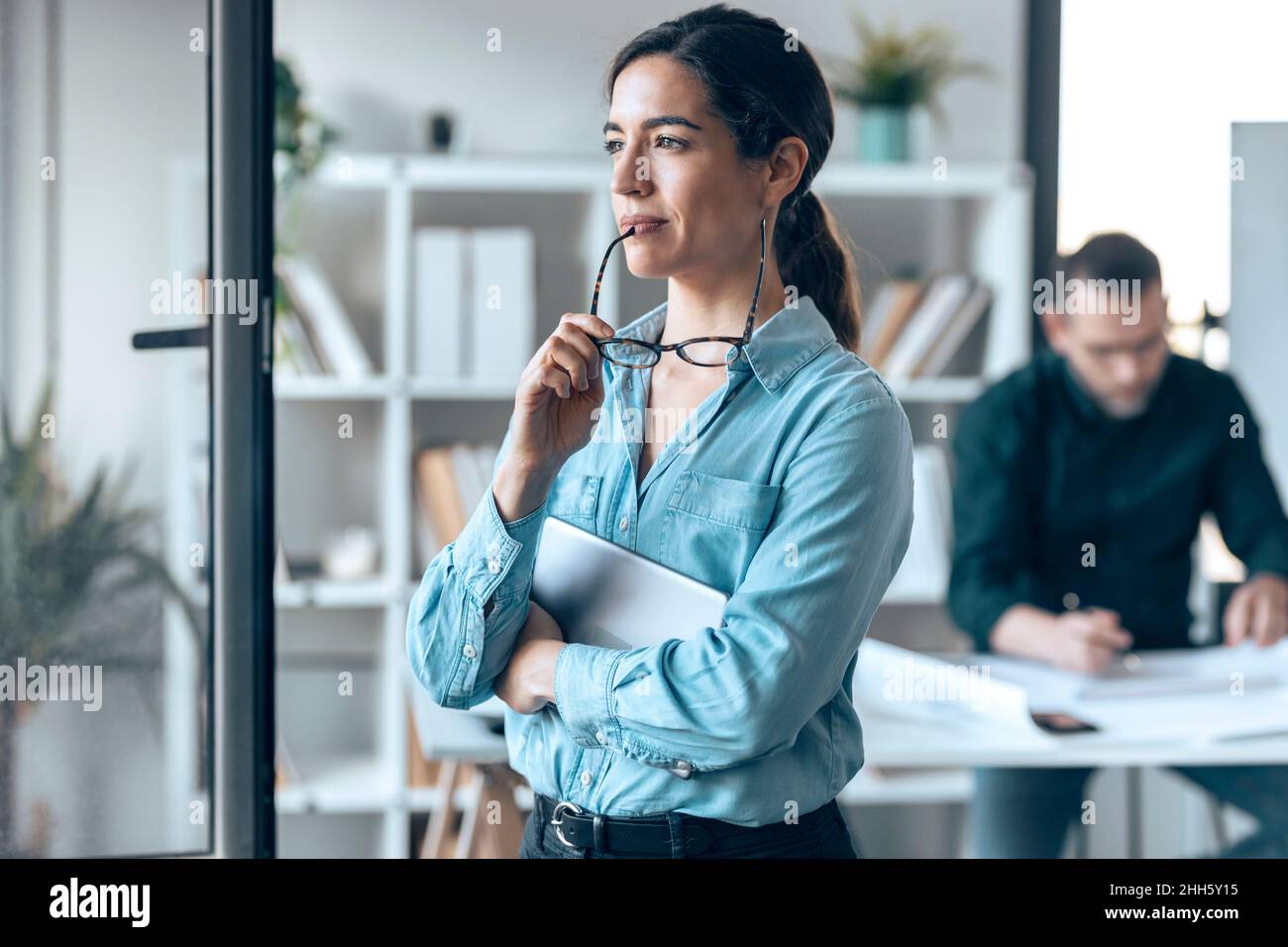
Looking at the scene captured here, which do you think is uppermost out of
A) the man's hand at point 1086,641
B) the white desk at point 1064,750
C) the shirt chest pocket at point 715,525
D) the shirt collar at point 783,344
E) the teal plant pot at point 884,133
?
the teal plant pot at point 884,133

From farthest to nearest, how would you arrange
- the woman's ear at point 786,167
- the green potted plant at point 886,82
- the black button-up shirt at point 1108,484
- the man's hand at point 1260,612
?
the green potted plant at point 886,82
the black button-up shirt at point 1108,484
the man's hand at point 1260,612
the woman's ear at point 786,167

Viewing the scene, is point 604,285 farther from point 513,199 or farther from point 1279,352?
point 1279,352

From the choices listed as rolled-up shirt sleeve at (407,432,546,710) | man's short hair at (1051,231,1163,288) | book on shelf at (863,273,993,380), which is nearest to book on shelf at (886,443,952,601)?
book on shelf at (863,273,993,380)

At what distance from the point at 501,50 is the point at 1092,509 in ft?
4.64

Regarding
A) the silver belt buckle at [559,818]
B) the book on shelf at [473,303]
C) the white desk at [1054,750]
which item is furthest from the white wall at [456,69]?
the silver belt buckle at [559,818]

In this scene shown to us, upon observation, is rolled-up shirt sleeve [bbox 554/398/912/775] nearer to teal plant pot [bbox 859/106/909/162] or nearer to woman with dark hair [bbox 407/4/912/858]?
woman with dark hair [bbox 407/4/912/858]

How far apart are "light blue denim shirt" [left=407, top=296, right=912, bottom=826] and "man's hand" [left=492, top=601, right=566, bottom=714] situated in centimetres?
1

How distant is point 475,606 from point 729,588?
210mm

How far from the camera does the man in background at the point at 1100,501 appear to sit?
1.89 meters

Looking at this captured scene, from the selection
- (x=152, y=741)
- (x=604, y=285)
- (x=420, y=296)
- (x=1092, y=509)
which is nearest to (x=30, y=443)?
(x=152, y=741)

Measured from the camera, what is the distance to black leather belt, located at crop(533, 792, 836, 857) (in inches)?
37.1

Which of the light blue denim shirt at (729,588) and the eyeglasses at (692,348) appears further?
the eyeglasses at (692,348)

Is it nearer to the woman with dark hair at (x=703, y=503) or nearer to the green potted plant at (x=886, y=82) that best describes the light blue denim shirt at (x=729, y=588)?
the woman with dark hair at (x=703, y=503)

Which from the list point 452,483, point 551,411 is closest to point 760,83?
point 551,411
